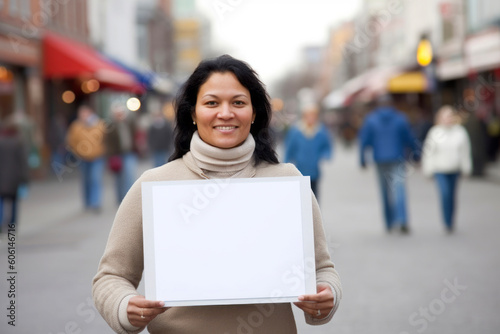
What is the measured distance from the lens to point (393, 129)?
9883 mm

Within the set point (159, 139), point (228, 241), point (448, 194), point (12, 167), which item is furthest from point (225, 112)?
point (159, 139)

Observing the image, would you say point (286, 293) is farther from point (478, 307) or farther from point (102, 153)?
point (102, 153)

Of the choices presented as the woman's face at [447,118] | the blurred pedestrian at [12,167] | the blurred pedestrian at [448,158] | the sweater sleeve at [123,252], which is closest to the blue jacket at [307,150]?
the blurred pedestrian at [448,158]

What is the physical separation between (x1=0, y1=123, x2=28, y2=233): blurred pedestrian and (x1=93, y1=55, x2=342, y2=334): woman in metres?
8.18

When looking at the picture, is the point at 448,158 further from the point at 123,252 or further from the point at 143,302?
the point at 143,302

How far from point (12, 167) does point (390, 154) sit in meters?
5.40

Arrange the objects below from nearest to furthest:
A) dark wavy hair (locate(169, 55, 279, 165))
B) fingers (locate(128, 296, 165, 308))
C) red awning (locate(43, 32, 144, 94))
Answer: fingers (locate(128, 296, 165, 308)) < dark wavy hair (locate(169, 55, 279, 165)) < red awning (locate(43, 32, 144, 94))

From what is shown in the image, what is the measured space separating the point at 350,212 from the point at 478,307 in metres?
6.73

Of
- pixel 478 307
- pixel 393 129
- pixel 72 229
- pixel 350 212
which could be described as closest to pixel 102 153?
pixel 72 229

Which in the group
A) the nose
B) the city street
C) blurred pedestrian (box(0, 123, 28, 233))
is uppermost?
the nose

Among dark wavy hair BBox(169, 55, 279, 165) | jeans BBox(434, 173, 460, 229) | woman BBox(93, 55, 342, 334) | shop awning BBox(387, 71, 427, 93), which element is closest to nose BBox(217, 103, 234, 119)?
woman BBox(93, 55, 342, 334)

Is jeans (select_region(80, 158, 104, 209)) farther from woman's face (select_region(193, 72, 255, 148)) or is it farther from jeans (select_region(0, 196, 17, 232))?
woman's face (select_region(193, 72, 255, 148))

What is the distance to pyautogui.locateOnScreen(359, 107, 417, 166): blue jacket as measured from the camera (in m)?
9.70

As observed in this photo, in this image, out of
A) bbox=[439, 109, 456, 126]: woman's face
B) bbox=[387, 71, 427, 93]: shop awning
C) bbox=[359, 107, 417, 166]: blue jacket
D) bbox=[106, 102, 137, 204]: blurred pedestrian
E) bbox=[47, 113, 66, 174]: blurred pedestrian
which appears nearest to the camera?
bbox=[439, 109, 456, 126]: woman's face
